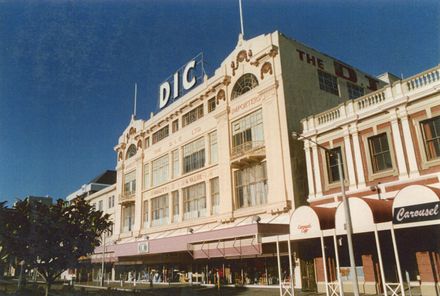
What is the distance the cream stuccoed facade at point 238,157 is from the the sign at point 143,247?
0.10 m

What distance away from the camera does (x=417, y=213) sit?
58.1ft

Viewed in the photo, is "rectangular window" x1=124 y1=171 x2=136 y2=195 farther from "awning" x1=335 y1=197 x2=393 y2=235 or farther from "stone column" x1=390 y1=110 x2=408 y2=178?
"stone column" x1=390 y1=110 x2=408 y2=178

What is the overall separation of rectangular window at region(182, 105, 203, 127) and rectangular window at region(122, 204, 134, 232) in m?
16.6

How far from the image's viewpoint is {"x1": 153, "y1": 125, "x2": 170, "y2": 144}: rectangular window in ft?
153

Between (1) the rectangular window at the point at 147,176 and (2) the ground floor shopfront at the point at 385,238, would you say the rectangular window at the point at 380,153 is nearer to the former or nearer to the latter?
(2) the ground floor shopfront at the point at 385,238

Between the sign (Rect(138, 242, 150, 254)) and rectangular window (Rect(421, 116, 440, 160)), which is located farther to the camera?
the sign (Rect(138, 242, 150, 254))

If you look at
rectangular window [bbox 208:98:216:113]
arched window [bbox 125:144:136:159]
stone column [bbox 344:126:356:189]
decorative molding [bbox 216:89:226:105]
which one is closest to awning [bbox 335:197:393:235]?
stone column [bbox 344:126:356:189]

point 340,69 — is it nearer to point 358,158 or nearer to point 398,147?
point 358,158

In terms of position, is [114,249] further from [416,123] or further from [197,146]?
[416,123]

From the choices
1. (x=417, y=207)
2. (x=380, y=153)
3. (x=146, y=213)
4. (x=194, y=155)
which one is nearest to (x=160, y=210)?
(x=146, y=213)

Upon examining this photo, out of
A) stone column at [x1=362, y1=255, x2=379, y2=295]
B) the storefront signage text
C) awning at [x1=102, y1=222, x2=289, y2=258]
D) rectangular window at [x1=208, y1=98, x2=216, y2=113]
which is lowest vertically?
stone column at [x1=362, y1=255, x2=379, y2=295]

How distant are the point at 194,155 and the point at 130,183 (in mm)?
17128

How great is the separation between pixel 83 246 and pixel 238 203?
13642 mm

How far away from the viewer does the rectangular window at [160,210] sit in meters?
44.0
